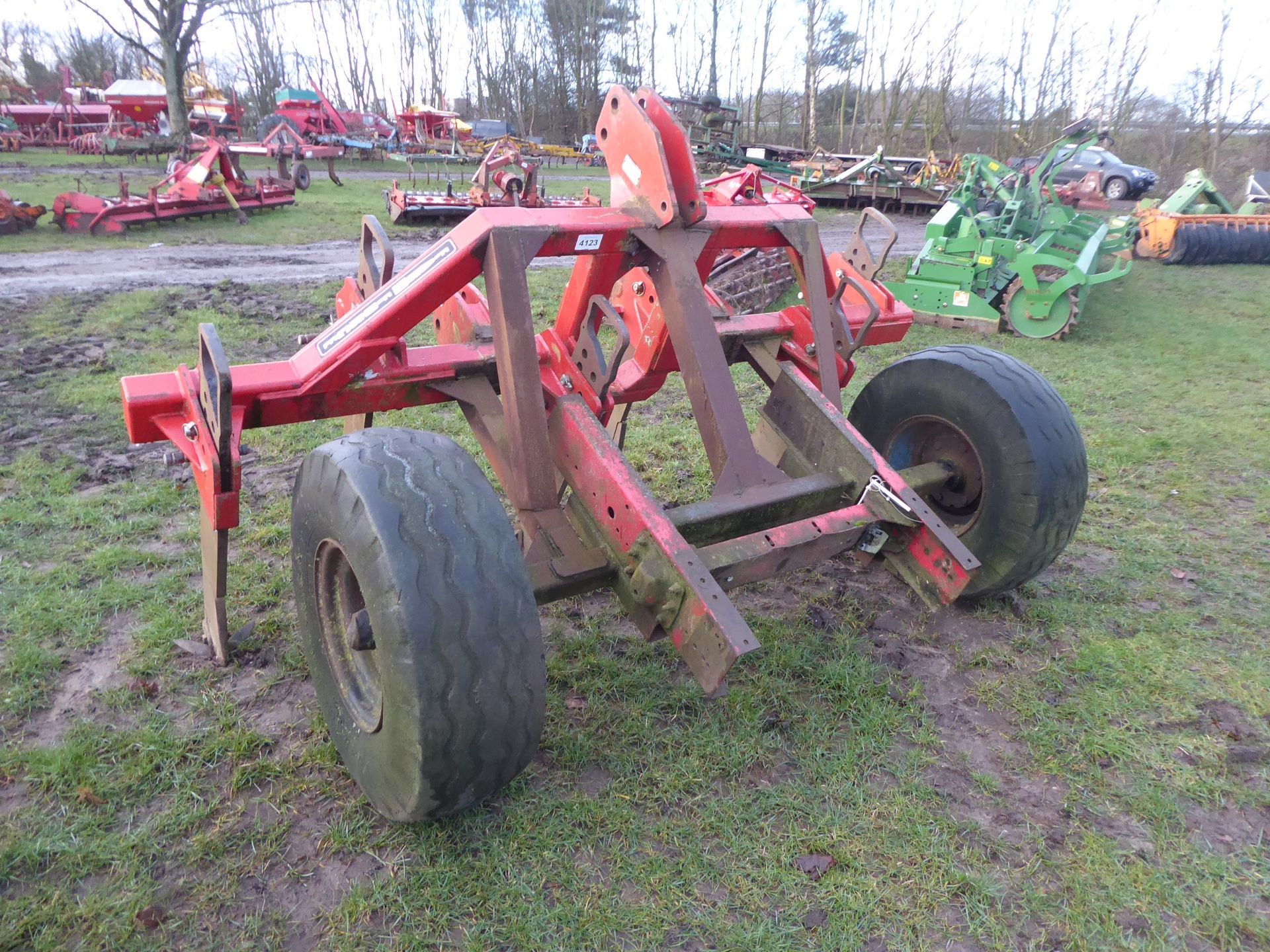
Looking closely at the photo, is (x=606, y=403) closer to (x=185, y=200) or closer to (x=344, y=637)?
A: (x=344, y=637)

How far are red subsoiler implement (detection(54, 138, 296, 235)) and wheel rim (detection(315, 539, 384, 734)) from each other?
13265 mm

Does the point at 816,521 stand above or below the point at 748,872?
above

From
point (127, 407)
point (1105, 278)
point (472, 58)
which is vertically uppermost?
point (472, 58)

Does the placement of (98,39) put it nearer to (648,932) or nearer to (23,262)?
(23,262)

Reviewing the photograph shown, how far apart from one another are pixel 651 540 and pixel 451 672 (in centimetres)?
77

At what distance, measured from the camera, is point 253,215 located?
15680 mm

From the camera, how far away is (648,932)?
2.18m

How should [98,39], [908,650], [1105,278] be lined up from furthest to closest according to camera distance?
[98,39]
[1105,278]
[908,650]

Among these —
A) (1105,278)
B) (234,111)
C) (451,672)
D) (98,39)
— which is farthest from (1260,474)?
(98,39)

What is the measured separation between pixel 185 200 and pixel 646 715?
1477cm

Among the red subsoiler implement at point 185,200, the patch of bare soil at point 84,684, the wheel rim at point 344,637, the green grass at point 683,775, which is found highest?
the red subsoiler implement at point 185,200

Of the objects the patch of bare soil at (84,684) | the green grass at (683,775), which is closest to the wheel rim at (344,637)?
the green grass at (683,775)

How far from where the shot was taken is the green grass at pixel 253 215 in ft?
41.7

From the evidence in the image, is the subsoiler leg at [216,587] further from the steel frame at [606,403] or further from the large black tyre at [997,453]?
the large black tyre at [997,453]
